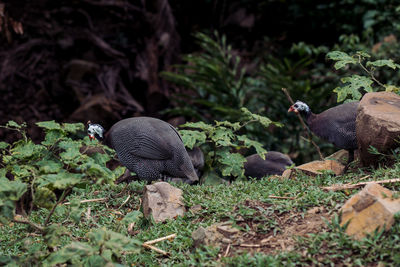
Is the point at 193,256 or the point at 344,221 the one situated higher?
the point at 344,221

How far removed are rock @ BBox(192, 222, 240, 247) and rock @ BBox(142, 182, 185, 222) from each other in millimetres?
597

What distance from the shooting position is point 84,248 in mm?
2285

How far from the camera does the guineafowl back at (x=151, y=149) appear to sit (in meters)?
4.21

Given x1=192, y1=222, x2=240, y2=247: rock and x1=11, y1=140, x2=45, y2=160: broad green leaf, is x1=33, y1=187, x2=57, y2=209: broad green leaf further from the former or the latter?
x1=11, y1=140, x2=45, y2=160: broad green leaf

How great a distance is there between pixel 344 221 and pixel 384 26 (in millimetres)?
7210

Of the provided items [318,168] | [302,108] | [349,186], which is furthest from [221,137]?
[349,186]

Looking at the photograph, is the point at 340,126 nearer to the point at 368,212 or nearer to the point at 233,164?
the point at 233,164

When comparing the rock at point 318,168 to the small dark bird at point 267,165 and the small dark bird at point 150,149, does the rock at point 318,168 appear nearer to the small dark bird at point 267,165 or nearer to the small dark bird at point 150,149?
the small dark bird at point 267,165

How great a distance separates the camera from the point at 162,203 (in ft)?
11.5

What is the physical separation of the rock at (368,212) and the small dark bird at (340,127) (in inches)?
51.2

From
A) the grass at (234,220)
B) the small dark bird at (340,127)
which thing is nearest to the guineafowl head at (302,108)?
the small dark bird at (340,127)

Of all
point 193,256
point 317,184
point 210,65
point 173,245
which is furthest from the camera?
point 210,65

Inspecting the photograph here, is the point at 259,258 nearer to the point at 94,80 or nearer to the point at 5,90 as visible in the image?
the point at 94,80

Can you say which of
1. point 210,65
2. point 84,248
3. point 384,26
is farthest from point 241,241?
point 384,26
